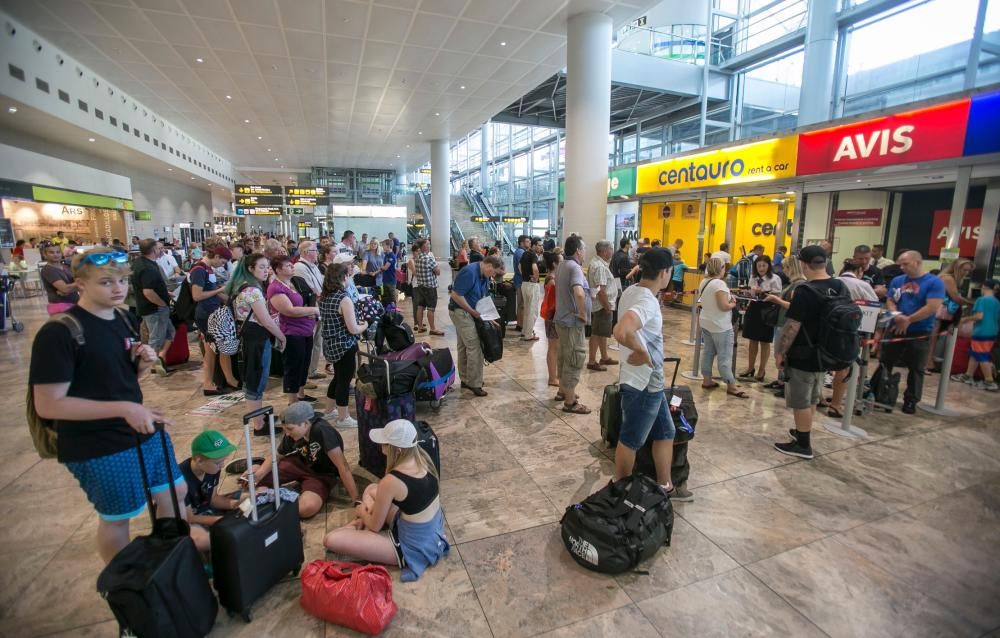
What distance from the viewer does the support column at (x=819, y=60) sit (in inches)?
Result: 460

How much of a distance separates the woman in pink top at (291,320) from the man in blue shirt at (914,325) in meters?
6.07

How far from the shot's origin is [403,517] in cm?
254

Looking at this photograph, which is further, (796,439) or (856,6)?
(856,6)

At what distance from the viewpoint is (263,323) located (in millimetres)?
3838

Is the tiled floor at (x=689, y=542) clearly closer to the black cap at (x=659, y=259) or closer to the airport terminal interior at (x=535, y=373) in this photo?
the airport terminal interior at (x=535, y=373)

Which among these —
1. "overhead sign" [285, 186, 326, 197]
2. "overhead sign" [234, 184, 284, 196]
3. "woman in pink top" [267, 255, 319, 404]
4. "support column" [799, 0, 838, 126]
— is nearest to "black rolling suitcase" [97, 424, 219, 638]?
"woman in pink top" [267, 255, 319, 404]

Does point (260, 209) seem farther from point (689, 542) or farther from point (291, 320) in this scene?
point (689, 542)

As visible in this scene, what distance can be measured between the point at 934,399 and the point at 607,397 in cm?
432

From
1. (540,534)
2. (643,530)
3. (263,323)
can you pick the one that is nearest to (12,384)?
(263,323)

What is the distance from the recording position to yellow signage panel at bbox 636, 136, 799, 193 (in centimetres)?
841

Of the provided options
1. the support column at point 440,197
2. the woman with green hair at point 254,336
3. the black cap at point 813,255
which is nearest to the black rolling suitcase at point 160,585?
the woman with green hair at point 254,336

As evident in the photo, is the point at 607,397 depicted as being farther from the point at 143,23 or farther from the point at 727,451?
the point at 143,23

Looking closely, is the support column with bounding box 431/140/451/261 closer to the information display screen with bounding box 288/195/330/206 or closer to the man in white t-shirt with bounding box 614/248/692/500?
the information display screen with bounding box 288/195/330/206

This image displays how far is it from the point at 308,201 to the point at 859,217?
80.0 ft
